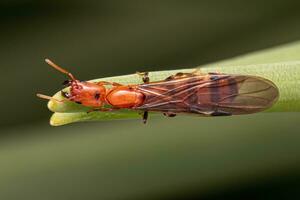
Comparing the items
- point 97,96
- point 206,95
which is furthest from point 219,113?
point 97,96

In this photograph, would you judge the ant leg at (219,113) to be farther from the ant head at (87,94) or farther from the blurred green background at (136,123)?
the ant head at (87,94)

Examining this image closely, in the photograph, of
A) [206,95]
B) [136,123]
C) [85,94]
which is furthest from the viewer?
[136,123]

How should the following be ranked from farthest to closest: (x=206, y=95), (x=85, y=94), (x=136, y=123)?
(x=136, y=123) → (x=206, y=95) → (x=85, y=94)

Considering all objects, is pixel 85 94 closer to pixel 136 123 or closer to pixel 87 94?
pixel 87 94

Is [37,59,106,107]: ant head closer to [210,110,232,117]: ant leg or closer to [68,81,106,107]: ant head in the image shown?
[68,81,106,107]: ant head

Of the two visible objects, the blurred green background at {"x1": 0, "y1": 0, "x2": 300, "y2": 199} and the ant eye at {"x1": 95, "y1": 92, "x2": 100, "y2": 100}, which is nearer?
the ant eye at {"x1": 95, "y1": 92, "x2": 100, "y2": 100}

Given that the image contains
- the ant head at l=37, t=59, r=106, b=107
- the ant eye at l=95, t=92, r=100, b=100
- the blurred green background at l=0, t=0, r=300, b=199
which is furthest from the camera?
the blurred green background at l=0, t=0, r=300, b=199

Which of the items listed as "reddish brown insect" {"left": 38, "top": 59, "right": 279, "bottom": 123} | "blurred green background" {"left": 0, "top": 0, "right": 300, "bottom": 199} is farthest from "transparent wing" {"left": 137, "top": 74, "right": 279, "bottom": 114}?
"blurred green background" {"left": 0, "top": 0, "right": 300, "bottom": 199}

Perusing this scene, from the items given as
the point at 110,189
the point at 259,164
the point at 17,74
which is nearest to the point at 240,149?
the point at 259,164
